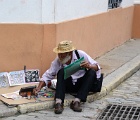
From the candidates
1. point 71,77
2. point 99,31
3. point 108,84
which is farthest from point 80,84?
point 99,31

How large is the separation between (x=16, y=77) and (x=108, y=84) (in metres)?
Answer: 1.53

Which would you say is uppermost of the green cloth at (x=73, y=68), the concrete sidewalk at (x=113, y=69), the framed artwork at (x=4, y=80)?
the green cloth at (x=73, y=68)

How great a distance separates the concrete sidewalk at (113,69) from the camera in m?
5.20

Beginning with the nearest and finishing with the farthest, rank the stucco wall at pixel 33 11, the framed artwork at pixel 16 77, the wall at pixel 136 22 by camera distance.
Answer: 1. the stucco wall at pixel 33 11
2. the framed artwork at pixel 16 77
3. the wall at pixel 136 22

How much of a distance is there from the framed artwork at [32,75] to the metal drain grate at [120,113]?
4.41ft

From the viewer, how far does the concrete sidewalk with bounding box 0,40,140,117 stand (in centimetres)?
520

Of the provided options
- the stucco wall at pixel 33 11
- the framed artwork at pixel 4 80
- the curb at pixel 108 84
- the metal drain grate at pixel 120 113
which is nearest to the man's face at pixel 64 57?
the curb at pixel 108 84

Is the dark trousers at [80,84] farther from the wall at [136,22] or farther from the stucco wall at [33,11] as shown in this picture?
the wall at [136,22]

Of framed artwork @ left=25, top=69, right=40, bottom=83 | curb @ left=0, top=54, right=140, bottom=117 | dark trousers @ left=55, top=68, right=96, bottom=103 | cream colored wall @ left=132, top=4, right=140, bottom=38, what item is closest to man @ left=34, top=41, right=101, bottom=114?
dark trousers @ left=55, top=68, right=96, bottom=103

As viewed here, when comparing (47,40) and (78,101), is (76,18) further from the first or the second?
(78,101)

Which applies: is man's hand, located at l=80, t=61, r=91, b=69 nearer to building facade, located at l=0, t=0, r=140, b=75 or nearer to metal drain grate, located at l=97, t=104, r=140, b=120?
metal drain grate, located at l=97, t=104, r=140, b=120

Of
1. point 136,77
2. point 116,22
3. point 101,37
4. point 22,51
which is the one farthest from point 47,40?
point 116,22

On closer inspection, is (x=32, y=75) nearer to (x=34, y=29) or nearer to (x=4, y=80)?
(x=4, y=80)

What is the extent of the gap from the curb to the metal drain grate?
38 cm
